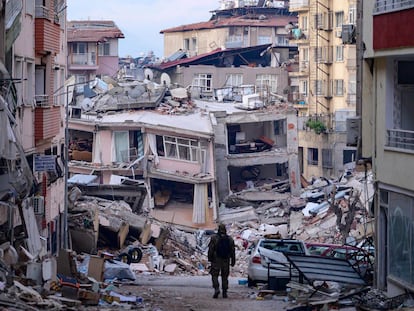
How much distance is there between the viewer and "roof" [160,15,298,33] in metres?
87.4

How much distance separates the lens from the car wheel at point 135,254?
109 feet

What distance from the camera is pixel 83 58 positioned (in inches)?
2847

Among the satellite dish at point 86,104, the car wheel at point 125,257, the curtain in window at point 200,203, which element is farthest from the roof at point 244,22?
the car wheel at point 125,257

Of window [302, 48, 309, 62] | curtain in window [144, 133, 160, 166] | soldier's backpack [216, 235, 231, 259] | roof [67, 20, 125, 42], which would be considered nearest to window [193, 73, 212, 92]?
roof [67, 20, 125, 42]

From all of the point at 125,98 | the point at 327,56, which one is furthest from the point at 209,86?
the point at 125,98

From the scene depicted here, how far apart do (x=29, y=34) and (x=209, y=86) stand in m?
46.5

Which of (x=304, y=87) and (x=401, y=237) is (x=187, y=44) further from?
(x=401, y=237)

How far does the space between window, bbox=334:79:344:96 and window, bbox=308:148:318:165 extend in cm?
459

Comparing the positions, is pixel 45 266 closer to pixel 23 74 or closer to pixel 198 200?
pixel 23 74

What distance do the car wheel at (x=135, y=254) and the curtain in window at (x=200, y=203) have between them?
18.6m

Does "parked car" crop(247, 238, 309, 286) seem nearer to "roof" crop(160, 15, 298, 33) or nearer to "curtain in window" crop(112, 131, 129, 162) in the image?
"curtain in window" crop(112, 131, 129, 162)

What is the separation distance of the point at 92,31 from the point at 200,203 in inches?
1039

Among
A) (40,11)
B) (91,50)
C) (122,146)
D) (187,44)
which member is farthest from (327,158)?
(40,11)

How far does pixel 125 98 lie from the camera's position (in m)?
Result: 57.5
